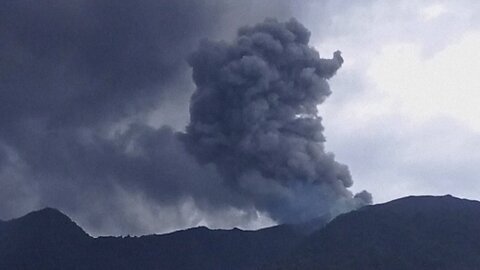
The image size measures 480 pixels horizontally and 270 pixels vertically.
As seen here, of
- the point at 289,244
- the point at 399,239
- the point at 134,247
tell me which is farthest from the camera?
the point at 134,247

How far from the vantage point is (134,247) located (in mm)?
165375

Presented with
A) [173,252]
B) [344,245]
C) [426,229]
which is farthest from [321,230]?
[173,252]

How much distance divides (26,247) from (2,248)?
6260 millimetres

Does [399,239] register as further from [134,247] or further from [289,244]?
[134,247]

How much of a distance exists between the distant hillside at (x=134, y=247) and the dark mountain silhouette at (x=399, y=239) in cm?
1563

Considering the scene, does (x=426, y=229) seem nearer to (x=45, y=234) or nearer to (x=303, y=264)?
(x=303, y=264)

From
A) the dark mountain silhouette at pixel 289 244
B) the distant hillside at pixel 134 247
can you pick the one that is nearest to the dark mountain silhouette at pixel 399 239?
the dark mountain silhouette at pixel 289 244

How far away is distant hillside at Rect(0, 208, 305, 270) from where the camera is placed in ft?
494

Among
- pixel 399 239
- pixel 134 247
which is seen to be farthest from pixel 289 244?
pixel 134 247

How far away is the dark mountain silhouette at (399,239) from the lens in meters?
115

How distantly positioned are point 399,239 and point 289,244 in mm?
25256

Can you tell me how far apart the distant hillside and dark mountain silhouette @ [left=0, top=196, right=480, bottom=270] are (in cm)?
18

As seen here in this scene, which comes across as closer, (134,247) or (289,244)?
(289,244)

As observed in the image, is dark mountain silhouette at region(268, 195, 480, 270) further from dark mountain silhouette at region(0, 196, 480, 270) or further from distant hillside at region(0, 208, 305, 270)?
distant hillside at region(0, 208, 305, 270)
